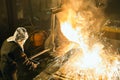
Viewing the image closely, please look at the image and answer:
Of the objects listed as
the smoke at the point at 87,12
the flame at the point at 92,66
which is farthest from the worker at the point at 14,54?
the smoke at the point at 87,12

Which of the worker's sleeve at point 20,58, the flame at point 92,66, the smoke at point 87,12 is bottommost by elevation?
the flame at point 92,66

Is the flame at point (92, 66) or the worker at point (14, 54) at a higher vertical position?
the worker at point (14, 54)

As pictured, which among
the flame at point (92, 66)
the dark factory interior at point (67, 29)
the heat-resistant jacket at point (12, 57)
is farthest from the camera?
the dark factory interior at point (67, 29)

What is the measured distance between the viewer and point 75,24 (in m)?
8.93

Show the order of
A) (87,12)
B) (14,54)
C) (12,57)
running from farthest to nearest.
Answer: (87,12) → (12,57) → (14,54)

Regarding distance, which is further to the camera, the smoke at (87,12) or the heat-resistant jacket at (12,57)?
the smoke at (87,12)

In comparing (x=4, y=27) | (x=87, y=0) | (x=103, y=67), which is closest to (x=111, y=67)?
(x=103, y=67)

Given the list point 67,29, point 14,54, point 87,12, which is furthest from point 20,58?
point 87,12

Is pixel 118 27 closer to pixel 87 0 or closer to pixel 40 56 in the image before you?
pixel 87 0

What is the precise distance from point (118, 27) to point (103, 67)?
2.73 metres

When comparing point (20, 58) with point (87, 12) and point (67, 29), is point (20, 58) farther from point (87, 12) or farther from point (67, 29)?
point (87, 12)

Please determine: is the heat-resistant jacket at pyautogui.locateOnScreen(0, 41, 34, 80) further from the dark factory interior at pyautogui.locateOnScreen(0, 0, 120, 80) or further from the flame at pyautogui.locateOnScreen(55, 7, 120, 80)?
the dark factory interior at pyautogui.locateOnScreen(0, 0, 120, 80)

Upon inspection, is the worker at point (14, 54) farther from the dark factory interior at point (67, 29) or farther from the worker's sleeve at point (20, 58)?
the dark factory interior at point (67, 29)

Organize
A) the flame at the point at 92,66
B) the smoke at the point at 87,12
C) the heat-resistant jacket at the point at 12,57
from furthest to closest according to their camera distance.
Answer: the smoke at the point at 87,12 → the heat-resistant jacket at the point at 12,57 → the flame at the point at 92,66
